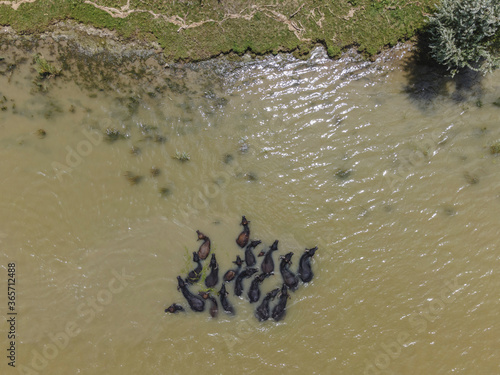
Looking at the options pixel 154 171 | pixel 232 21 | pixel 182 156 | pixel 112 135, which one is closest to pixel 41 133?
pixel 112 135

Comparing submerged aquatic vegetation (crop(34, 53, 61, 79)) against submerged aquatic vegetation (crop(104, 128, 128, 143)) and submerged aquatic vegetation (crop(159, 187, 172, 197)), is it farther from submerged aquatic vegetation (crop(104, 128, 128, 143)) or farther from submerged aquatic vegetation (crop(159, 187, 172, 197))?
submerged aquatic vegetation (crop(159, 187, 172, 197))

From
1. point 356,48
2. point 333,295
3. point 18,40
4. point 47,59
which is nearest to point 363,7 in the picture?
point 356,48

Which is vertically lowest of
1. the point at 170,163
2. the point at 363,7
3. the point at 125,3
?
the point at 170,163

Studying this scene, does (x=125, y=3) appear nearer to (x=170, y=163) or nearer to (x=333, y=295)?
(x=170, y=163)

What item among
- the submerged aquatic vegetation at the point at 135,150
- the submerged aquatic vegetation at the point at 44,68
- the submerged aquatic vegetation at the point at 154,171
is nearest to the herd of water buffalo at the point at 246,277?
the submerged aquatic vegetation at the point at 154,171

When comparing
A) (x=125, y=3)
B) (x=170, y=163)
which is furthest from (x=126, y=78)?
(x=170, y=163)

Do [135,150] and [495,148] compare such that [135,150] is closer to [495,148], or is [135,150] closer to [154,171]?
[154,171]

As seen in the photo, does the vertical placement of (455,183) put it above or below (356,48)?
below

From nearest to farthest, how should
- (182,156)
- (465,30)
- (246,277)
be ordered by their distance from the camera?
(465,30) → (246,277) → (182,156)
